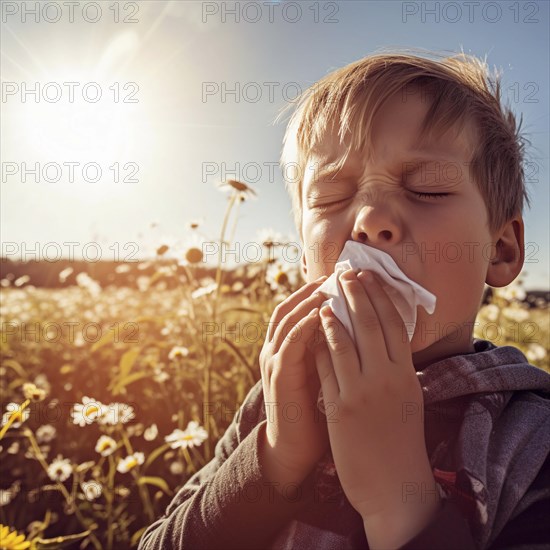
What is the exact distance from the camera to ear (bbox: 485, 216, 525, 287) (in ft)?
4.15

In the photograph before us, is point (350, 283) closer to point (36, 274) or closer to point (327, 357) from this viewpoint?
point (327, 357)

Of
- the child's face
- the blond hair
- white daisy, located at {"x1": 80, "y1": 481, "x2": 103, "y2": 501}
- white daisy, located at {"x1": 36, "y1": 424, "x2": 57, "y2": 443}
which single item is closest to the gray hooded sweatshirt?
the child's face

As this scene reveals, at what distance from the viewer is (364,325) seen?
3.13ft

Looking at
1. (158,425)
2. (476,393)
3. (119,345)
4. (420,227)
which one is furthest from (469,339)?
(119,345)

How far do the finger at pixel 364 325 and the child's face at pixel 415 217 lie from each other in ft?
0.32

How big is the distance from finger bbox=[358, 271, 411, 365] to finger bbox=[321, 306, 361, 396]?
6 cm

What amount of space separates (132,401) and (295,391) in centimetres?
213

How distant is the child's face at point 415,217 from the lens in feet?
3.41

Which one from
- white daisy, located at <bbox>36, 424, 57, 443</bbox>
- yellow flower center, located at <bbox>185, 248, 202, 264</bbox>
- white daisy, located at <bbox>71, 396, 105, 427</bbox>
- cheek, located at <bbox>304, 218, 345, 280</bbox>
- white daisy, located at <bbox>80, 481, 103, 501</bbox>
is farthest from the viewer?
white daisy, located at <bbox>36, 424, 57, 443</bbox>

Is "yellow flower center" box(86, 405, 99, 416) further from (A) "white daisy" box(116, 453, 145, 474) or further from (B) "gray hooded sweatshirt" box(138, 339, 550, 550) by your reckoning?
(B) "gray hooded sweatshirt" box(138, 339, 550, 550)

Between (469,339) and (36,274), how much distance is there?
8.71 m

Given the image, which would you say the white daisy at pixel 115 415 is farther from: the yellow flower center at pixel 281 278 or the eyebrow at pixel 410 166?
the eyebrow at pixel 410 166

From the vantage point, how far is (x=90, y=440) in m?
2.79

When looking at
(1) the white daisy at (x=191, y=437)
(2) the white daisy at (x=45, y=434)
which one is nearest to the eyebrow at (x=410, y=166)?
(1) the white daisy at (x=191, y=437)
